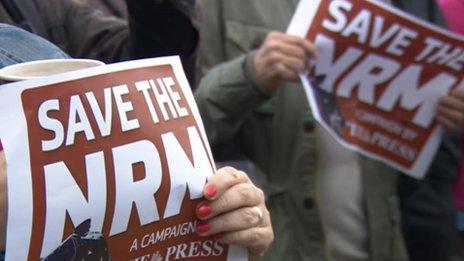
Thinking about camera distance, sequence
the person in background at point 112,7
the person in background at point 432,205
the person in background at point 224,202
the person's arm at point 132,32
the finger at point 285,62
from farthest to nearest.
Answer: the person in background at point 112,7, the person in background at point 432,205, the finger at point 285,62, the person's arm at point 132,32, the person in background at point 224,202

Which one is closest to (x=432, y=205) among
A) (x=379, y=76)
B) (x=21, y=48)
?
(x=379, y=76)

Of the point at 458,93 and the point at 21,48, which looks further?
the point at 458,93

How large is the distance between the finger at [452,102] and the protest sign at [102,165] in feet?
3.06

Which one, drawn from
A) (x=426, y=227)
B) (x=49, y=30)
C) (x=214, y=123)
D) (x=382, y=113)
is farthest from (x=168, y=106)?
(x=426, y=227)

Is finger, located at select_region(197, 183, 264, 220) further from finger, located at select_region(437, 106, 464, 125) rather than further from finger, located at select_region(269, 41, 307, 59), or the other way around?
finger, located at select_region(437, 106, 464, 125)

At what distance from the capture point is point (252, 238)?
1.02m

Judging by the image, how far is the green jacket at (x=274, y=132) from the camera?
1.76m

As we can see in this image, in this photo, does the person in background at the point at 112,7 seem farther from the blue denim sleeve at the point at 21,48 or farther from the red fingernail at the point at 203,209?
the red fingernail at the point at 203,209

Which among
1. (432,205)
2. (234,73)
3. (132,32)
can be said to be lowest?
(432,205)

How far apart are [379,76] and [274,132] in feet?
0.73

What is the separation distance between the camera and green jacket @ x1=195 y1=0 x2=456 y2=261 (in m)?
1.76

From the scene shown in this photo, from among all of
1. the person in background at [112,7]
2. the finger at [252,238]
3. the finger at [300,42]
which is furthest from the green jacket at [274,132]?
the finger at [252,238]

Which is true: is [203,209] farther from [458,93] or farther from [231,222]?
[458,93]

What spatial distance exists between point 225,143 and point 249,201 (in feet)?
2.54
